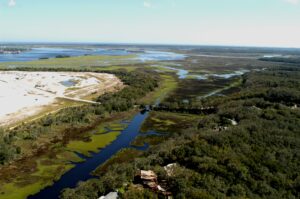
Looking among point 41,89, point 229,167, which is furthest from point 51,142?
point 41,89

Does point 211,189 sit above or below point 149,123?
above

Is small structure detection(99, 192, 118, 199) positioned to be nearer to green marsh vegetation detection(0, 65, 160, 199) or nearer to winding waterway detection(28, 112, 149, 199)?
winding waterway detection(28, 112, 149, 199)

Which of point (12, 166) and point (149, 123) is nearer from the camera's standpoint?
point (12, 166)

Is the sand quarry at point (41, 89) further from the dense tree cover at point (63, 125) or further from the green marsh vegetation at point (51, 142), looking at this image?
the green marsh vegetation at point (51, 142)

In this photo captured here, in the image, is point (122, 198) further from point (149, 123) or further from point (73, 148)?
point (149, 123)

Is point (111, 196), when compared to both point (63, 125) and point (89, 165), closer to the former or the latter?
point (89, 165)

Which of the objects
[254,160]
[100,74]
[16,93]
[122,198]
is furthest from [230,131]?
[100,74]

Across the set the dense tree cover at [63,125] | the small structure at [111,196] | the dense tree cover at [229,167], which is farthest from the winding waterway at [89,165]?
the small structure at [111,196]
